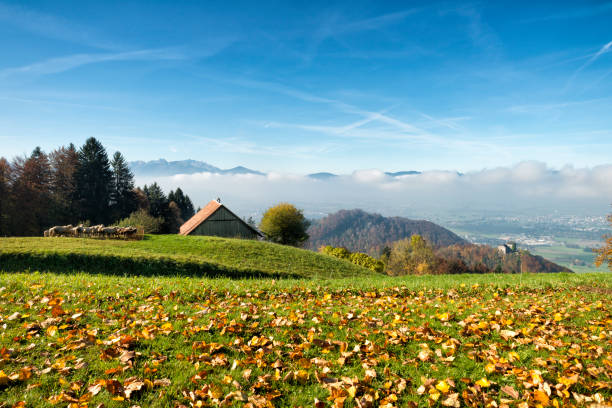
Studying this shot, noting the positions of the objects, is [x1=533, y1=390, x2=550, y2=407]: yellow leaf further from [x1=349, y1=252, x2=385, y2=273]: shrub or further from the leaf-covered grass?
[x1=349, y1=252, x2=385, y2=273]: shrub

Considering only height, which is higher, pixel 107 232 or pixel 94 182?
pixel 94 182

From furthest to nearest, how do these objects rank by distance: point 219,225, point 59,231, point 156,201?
point 156,201 < point 219,225 < point 59,231

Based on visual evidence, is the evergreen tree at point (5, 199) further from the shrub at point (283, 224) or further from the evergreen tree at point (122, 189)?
the shrub at point (283, 224)

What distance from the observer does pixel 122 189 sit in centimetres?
7200

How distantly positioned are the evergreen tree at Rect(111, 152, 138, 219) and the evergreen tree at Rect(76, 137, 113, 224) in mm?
1618

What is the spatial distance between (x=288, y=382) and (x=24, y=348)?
160 inches

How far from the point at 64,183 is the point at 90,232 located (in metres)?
42.6

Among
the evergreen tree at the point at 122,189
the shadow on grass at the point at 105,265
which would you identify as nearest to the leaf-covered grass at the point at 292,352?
the shadow on grass at the point at 105,265

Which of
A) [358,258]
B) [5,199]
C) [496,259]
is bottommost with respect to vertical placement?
[496,259]

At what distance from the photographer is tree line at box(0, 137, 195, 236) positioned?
1794 inches

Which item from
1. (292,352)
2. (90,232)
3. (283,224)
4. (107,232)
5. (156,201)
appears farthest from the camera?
(156,201)

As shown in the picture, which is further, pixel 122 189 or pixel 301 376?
pixel 122 189

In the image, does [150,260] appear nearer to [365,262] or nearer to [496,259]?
[365,262]

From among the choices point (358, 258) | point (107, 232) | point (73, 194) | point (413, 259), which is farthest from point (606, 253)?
point (73, 194)
